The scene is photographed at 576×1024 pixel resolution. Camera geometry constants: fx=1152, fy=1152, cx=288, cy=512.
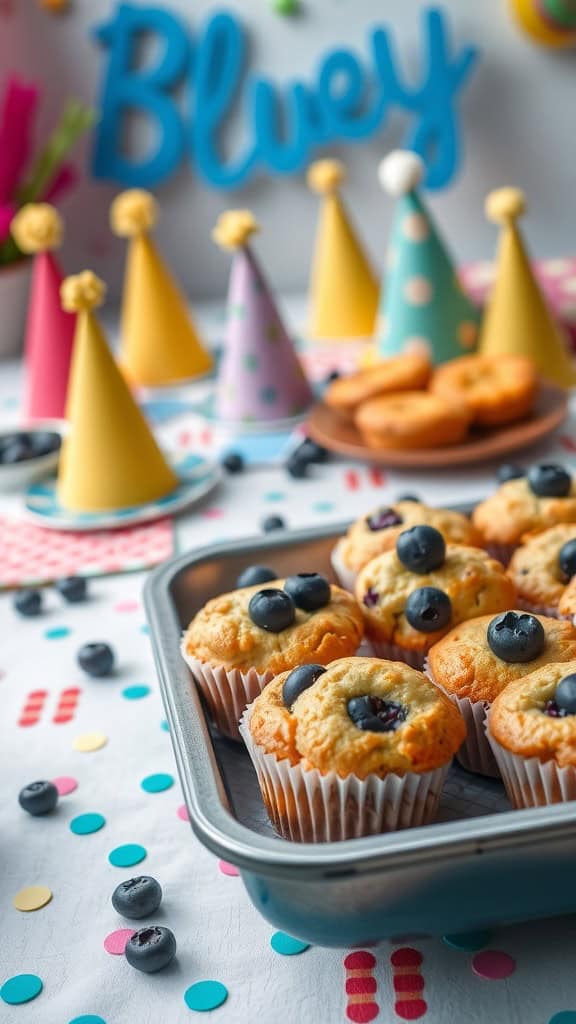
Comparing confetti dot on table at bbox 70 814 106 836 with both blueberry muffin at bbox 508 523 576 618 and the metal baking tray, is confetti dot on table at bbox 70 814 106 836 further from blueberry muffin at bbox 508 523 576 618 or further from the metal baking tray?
blueberry muffin at bbox 508 523 576 618

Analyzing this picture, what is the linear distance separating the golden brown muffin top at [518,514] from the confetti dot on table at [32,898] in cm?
44

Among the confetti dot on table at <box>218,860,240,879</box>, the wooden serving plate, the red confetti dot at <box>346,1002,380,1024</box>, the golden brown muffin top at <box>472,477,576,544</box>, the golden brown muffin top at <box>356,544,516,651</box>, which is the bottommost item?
the wooden serving plate

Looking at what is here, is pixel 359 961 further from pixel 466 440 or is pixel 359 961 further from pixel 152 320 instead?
pixel 152 320

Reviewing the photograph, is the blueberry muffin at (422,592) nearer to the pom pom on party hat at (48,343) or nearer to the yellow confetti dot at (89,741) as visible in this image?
the yellow confetti dot at (89,741)

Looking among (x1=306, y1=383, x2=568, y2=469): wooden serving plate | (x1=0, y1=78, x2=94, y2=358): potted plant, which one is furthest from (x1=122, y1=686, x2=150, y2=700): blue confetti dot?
(x1=0, y1=78, x2=94, y2=358): potted plant

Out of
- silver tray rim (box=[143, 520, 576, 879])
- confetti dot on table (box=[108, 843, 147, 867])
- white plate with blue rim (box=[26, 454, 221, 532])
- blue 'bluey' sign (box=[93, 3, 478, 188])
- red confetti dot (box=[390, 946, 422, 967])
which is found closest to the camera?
silver tray rim (box=[143, 520, 576, 879])

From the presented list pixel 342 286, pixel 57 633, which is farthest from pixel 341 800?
pixel 342 286

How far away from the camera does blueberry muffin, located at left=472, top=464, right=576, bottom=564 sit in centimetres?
93

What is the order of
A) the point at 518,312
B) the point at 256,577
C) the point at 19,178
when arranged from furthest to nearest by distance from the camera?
the point at 19,178 → the point at 518,312 → the point at 256,577

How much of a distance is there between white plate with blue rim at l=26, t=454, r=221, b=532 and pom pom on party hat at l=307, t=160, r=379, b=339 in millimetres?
568

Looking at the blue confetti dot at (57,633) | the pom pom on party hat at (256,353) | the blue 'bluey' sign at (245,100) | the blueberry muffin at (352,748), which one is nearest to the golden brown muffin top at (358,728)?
the blueberry muffin at (352,748)

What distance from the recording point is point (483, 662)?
0.72 m

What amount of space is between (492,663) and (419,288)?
93 cm

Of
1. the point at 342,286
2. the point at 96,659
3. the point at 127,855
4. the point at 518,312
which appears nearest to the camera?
the point at 127,855
